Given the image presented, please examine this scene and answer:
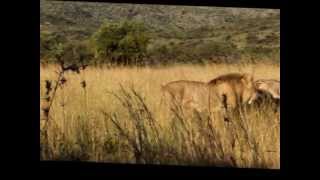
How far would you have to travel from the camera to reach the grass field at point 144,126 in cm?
604

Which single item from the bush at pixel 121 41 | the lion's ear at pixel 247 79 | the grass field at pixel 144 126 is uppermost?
the bush at pixel 121 41

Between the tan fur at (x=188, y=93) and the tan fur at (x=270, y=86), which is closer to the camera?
the tan fur at (x=270, y=86)

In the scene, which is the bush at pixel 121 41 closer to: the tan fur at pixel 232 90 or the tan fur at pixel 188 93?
the tan fur at pixel 188 93

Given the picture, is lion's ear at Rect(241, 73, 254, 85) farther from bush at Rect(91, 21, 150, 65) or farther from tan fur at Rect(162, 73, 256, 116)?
bush at Rect(91, 21, 150, 65)

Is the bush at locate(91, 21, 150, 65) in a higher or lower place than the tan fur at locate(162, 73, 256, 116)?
higher

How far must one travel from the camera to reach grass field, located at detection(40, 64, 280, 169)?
6.04 m

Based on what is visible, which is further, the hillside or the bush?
the bush

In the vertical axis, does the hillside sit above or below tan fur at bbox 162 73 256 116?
above

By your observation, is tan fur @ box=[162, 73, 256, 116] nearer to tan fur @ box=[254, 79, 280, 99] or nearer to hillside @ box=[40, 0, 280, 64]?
tan fur @ box=[254, 79, 280, 99]

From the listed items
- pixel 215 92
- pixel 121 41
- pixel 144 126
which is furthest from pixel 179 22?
pixel 144 126

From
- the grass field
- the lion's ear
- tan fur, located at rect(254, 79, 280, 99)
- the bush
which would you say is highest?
the bush

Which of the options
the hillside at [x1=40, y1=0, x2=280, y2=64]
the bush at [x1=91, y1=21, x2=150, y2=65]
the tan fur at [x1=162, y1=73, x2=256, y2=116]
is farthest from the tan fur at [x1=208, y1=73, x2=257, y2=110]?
the bush at [x1=91, y1=21, x2=150, y2=65]

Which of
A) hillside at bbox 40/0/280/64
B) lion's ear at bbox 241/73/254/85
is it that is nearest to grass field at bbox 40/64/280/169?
lion's ear at bbox 241/73/254/85

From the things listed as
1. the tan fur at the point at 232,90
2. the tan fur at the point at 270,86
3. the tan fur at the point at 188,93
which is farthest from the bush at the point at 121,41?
the tan fur at the point at 270,86
